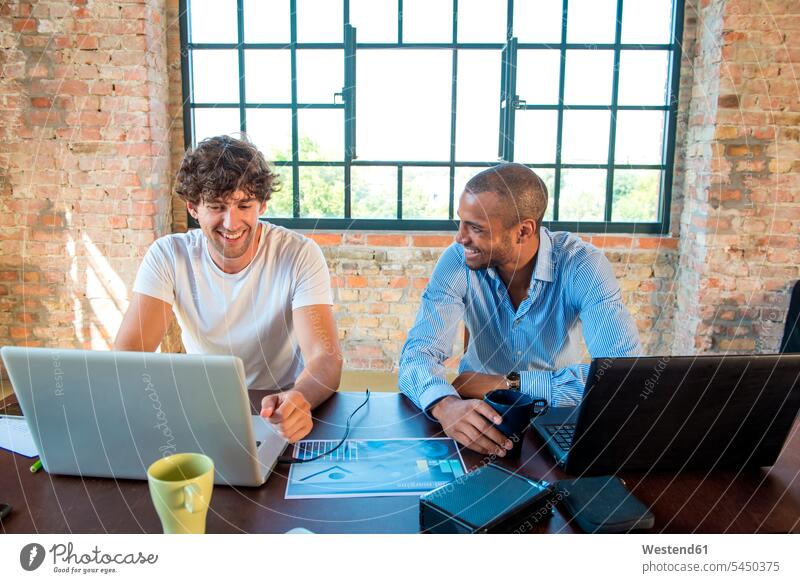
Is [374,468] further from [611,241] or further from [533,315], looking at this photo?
[611,241]

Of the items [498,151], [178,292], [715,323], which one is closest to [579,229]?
[498,151]

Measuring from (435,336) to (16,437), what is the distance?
89 centimetres

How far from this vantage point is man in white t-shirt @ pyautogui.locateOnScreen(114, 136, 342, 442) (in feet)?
5.14

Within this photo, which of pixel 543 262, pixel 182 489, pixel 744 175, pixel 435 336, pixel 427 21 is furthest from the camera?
pixel 427 21

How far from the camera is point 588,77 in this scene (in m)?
2.85

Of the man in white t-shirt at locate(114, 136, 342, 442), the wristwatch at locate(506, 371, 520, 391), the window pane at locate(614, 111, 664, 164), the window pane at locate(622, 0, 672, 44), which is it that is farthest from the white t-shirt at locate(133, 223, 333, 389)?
the window pane at locate(622, 0, 672, 44)

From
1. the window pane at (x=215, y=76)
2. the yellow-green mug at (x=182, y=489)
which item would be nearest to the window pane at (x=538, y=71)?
the window pane at (x=215, y=76)

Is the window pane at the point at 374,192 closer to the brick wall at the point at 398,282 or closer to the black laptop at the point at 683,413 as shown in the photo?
the brick wall at the point at 398,282

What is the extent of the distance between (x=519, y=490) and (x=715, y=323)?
7.40ft

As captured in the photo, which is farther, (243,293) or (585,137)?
(585,137)

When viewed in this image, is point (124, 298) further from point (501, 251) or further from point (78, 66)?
point (501, 251)

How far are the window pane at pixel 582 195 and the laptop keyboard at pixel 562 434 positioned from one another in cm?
202

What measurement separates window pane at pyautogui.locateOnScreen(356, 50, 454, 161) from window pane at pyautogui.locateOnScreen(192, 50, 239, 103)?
0.60m

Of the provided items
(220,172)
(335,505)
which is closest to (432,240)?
(220,172)
